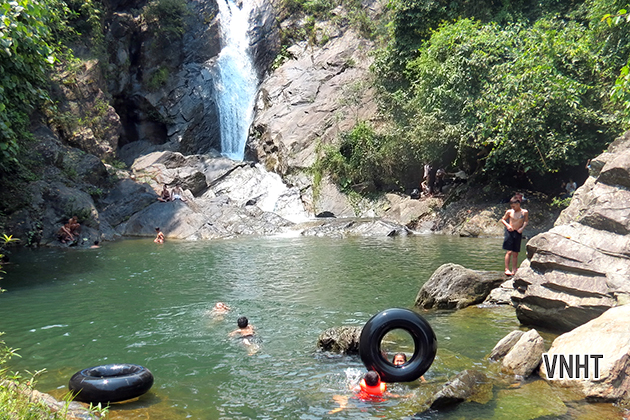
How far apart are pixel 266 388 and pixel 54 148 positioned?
2052 centimetres

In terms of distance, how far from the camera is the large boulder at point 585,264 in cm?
700

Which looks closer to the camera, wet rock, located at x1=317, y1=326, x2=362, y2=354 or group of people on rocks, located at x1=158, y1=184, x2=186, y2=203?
wet rock, located at x1=317, y1=326, x2=362, y2=354

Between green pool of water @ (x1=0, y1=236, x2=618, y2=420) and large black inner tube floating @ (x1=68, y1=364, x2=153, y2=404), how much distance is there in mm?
157

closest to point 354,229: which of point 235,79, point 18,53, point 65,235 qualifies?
point 65,235

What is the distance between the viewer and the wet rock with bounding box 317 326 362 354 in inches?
284

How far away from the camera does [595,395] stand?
5.36 meters

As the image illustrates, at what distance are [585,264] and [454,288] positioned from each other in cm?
280

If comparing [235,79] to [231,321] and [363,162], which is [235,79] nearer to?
[363,162]

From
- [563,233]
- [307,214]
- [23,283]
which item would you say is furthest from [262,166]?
[563,233]

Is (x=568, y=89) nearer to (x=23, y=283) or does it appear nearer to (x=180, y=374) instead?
(x=180, y=374)

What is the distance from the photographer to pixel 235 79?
35625mm

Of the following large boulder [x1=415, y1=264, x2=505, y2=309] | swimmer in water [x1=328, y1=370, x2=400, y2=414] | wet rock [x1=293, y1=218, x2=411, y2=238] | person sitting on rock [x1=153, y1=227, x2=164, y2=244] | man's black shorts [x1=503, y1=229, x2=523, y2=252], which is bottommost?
swimmer in water [x1=328, y1=370, x2=400, y2=414]

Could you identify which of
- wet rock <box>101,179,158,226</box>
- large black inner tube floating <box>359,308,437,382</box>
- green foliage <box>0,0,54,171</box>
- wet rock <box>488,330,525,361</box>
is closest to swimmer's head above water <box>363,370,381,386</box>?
large black inner tube floating <box>359,308,437,382</box>

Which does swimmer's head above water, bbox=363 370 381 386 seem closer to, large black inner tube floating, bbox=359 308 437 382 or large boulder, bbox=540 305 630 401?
large black inner tube floating, bbox=359 308 437 382
